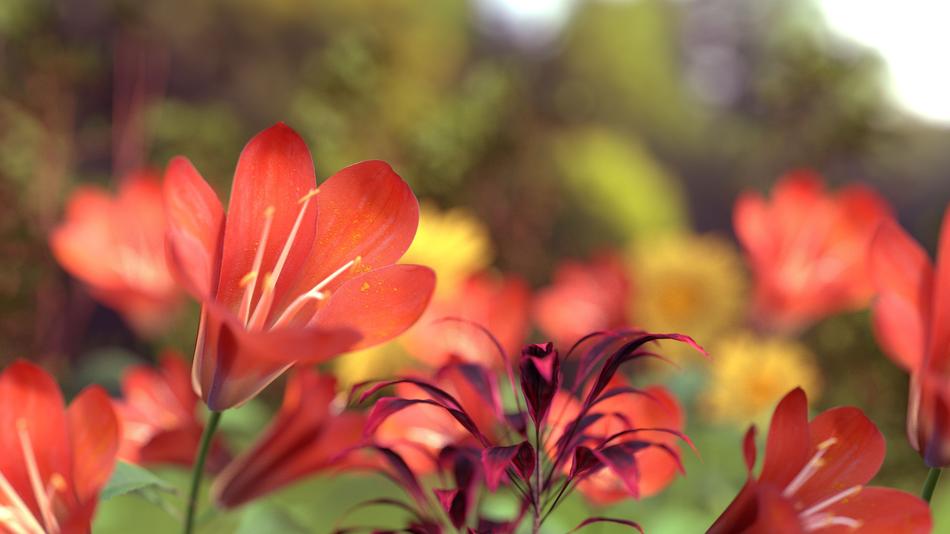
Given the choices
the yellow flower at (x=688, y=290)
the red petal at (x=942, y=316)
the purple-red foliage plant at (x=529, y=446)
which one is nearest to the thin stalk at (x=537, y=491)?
the purple-red foliage plant at (x=529, y=446)

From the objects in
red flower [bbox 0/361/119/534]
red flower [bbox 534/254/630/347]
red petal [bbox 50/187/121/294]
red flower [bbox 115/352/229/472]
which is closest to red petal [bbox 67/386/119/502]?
red flower [bbox 0/361/119/534]

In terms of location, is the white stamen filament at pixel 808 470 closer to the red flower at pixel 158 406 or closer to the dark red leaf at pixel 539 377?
the dark red leaf at pixel 539 377

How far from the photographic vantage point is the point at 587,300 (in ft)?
1.86

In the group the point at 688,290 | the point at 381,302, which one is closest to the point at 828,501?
the point at 381,302

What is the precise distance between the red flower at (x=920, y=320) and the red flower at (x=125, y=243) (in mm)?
349

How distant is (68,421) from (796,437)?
0.55ft

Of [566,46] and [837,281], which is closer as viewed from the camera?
[837,281]

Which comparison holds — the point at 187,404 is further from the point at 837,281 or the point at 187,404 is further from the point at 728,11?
the point at 728,11

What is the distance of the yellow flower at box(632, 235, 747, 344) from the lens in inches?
22.8

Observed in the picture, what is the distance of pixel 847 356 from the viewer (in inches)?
24.4

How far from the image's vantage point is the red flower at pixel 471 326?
39cm

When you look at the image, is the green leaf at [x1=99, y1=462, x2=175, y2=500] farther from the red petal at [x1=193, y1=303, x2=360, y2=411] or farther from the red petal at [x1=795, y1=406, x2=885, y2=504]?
the red petal at [x1=795, y1=406, x2=885, y2=504]

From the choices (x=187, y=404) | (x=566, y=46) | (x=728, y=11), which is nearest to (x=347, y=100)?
(x=187, y=404)

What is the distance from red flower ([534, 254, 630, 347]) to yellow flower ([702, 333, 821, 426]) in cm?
7
